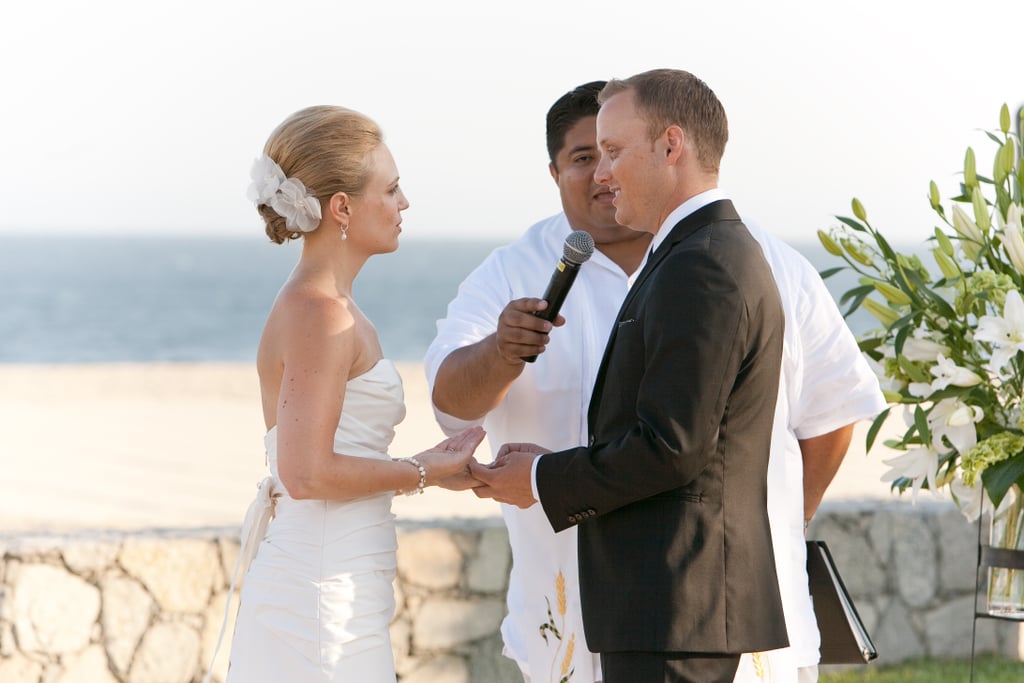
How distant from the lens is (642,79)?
2824 millimetres

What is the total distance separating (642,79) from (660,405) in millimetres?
772

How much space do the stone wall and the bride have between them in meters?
2.07

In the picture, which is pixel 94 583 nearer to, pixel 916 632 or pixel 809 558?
pixel 809 558

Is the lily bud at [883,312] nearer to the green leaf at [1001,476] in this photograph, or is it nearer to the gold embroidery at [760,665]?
the green leaf at [1001,476]

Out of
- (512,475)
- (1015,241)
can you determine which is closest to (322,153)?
(512,475)

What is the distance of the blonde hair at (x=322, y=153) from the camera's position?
3082 millimetres

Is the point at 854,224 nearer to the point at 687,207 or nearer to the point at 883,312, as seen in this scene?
the point at 883,312

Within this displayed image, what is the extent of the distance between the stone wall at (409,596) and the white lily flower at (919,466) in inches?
88.5

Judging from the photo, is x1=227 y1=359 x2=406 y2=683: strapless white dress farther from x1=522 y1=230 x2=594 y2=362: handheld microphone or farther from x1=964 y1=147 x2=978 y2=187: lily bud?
x1=964 y1=147 x2=978 y2=187: lily bud

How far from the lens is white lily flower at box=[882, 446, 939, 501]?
3375mm

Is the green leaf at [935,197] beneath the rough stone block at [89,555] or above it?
above

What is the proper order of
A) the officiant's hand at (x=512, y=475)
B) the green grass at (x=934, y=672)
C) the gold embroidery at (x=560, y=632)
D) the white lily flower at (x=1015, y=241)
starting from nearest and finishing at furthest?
the officiant's hand at (x=512, y=475) < the white lily flower at (x=1015, y=241) < the gold embroidery at (x=560, y=632) < the green grass at (x=934, y=672)

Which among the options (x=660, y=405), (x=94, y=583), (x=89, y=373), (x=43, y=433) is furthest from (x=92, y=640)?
(x=89, y=373)

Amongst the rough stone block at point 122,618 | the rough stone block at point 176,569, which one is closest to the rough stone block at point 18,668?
the rough stone block at point 122,618
